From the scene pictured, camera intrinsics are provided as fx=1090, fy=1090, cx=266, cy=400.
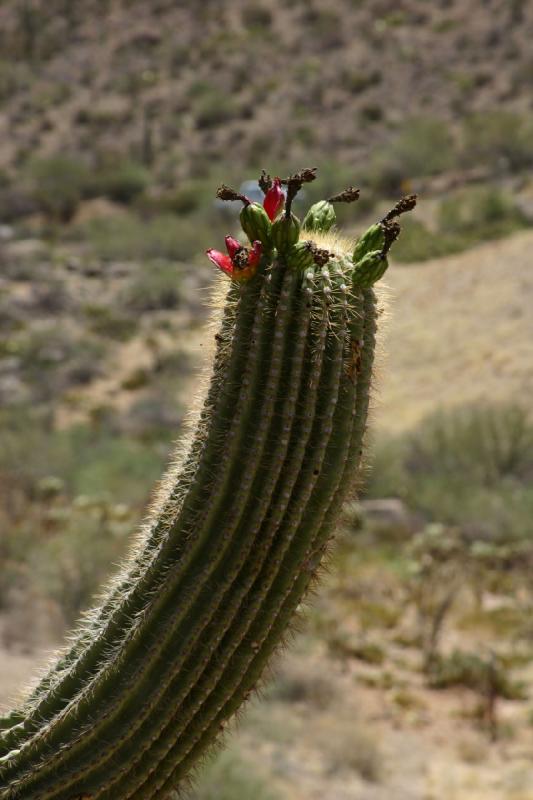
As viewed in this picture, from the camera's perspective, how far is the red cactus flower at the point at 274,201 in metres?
3.27

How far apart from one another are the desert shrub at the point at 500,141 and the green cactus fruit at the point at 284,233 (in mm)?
32952

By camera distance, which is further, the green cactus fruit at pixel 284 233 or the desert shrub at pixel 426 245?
the desert shrub at pixel 426 245

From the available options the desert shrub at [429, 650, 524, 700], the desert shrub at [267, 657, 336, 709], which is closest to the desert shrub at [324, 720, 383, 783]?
the desert shrub at [267, 657, 336, 709]

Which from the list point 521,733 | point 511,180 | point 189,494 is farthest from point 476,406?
point 189,494

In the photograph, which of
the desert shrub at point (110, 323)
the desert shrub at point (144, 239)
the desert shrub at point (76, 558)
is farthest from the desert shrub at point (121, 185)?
the desert shrub at point (76, 558)

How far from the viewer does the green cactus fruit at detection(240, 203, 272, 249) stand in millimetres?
3201

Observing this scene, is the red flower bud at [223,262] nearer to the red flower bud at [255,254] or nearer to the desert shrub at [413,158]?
the red flower bud at [255,254]

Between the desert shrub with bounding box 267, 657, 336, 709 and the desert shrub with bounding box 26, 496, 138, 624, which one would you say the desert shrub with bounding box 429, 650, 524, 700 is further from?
the desert shrub with bounding box 26, 496, 138, 624

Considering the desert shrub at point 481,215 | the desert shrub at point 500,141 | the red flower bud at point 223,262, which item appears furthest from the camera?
the desert shrub at point 500,141

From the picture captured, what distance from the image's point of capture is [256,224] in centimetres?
321

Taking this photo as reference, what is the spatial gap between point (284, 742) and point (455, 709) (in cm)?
214

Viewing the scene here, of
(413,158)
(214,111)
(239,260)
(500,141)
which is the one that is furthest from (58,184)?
(239,260)

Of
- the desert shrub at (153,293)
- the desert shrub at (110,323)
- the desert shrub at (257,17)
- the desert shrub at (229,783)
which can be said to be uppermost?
the desert shrub at (257,17)

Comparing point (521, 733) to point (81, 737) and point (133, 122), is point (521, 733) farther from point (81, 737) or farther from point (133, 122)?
point (133, 122)
